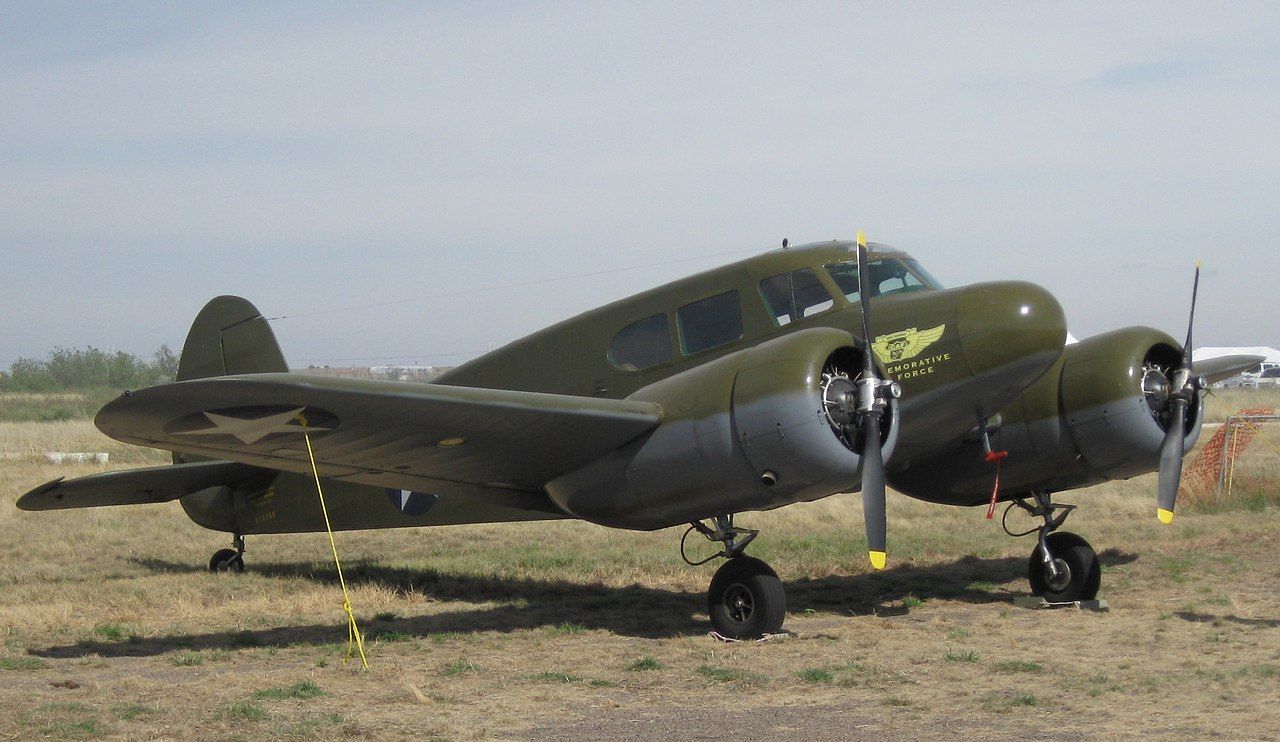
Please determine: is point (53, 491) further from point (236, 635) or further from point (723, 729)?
point (723, 729)

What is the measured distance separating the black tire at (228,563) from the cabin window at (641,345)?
19.7ft

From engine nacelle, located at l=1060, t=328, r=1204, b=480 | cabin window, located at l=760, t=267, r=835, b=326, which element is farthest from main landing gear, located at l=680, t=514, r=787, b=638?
engine nacelle, located at l=1060, t=328, r=1204, b=480

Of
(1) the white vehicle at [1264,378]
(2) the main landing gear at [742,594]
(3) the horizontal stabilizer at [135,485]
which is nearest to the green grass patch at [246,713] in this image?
(2) the main landing gear at [742,594]

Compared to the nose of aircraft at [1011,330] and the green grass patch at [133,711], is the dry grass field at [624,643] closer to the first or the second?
the green grass patch at [133,711]

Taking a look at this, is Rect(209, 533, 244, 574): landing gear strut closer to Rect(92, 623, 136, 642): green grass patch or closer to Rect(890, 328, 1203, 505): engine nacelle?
Rect(92, 623, 136, 642): green grass patch

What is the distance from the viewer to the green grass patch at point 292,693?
7611mm

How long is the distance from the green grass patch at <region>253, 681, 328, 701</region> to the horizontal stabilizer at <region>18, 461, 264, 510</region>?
5.08m

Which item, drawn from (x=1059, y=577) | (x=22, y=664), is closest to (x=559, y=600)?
(x=1059, y=577)

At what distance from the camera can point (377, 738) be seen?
6418 mm

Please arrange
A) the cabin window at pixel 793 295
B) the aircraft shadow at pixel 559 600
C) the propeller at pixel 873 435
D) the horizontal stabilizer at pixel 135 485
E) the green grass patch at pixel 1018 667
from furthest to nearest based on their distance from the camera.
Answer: the horizontal stabilizer at pixel 135 485 < the cabin window at pixel 793 295 < the aircraft shadow at pixel 559 600 < the propeller at pixel 873 435 < the green grass patch at pixel 1018 667

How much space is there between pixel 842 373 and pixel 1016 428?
11.2 ft

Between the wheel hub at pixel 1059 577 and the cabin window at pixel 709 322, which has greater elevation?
the cabin window at pixel 709 322

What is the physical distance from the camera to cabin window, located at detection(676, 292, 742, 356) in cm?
1079

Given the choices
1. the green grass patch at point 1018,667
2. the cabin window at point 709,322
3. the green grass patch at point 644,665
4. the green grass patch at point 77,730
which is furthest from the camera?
the cabin window at point 709,322
